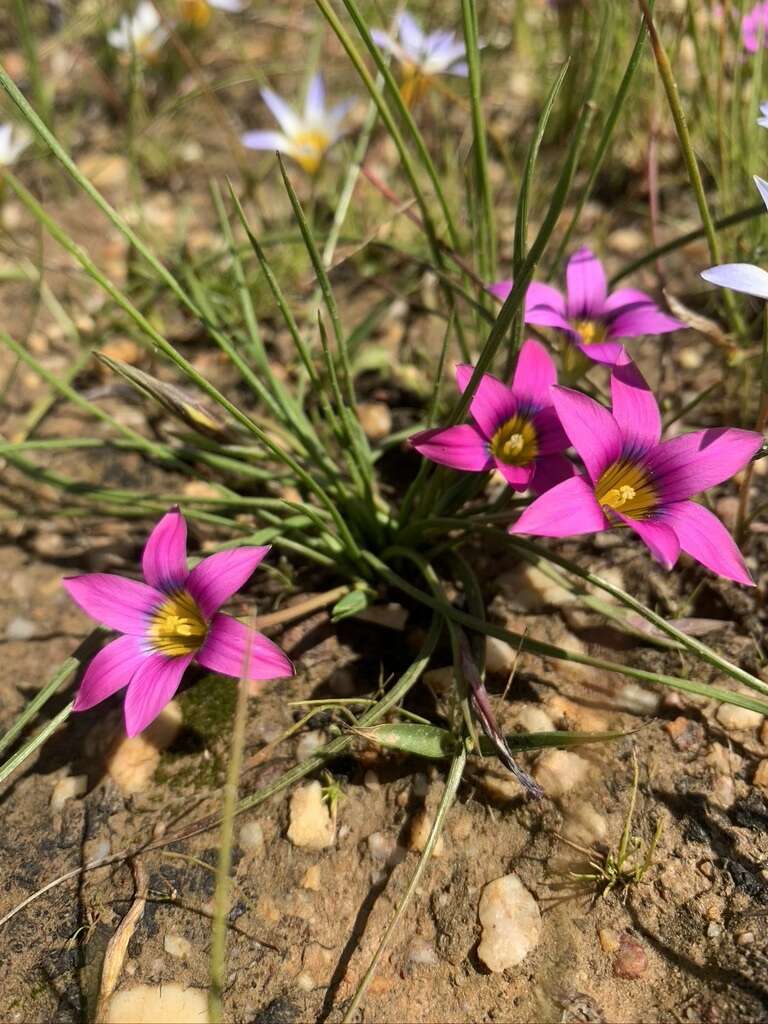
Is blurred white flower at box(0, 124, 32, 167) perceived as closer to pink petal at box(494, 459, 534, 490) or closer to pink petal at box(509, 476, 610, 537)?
pink petal at box(494, 459, 534, 490)

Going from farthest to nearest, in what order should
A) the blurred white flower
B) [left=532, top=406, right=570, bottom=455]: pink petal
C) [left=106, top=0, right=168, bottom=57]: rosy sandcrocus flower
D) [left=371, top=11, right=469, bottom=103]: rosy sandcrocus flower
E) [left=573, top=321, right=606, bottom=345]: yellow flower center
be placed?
[left=106, top=0, right=168, bottom=57]: rosy sandcrocus flower, the blurred white flower, [left=371, top=11, right=469, bottom=103]: rosy sandcrocus flower, [left=573, top=321, right=606, bottom=345]: yellow flower center, [left=532, top=406, right=570, bottom=455]: pink petal

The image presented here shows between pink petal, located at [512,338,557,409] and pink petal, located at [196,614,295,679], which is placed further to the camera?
pink petal, located at [512,338,557,409]

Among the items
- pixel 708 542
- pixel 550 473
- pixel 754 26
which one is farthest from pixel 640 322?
pixel 754 26

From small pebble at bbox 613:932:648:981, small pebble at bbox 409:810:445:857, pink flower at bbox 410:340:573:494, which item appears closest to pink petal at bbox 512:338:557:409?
pink flower at bbox 410:340:573:494

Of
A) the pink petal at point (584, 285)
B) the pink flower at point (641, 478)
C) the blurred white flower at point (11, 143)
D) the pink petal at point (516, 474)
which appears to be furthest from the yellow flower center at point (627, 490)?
the blurred white flower at point (11, 143)

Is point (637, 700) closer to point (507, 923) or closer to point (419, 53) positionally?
point (507, 923)

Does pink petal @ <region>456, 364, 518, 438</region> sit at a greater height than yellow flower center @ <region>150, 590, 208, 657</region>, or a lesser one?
greater

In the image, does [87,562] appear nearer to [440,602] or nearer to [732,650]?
[440,602]
